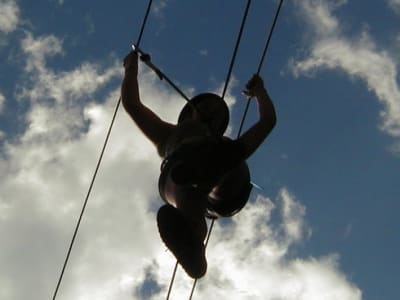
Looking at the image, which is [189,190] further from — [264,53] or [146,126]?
[264,53]

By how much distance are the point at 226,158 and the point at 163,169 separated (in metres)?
0.64

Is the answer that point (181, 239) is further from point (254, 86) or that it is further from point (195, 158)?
point (254, 86)

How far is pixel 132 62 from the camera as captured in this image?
505 cm

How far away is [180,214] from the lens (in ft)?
14.0

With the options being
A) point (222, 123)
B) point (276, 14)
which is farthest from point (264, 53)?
point (222, 123)

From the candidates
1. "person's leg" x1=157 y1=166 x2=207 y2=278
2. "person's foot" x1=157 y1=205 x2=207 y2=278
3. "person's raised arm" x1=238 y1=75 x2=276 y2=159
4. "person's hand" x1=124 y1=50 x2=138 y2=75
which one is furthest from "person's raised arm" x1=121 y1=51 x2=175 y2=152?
"person's foot" x1=157 y1=205 x2=207 y2=278

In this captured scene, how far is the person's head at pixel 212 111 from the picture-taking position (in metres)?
4.94

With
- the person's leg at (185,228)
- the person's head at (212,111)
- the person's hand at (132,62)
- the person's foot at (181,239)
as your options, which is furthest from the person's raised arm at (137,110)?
the person's foot at (181,239)

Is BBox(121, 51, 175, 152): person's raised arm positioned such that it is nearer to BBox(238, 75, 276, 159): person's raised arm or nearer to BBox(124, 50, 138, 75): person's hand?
BBox(124, 50, 138, 75): person's hand

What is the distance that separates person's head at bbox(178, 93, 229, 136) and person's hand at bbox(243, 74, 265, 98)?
0.33m

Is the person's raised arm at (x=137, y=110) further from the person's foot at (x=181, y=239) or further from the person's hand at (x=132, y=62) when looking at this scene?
the person's foot at (x=181, y=239)

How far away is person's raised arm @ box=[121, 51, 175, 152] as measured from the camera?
4949 mm

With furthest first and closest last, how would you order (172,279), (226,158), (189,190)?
(172,279) → (189,190) → (226,158)

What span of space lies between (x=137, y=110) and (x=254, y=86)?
93 cm
